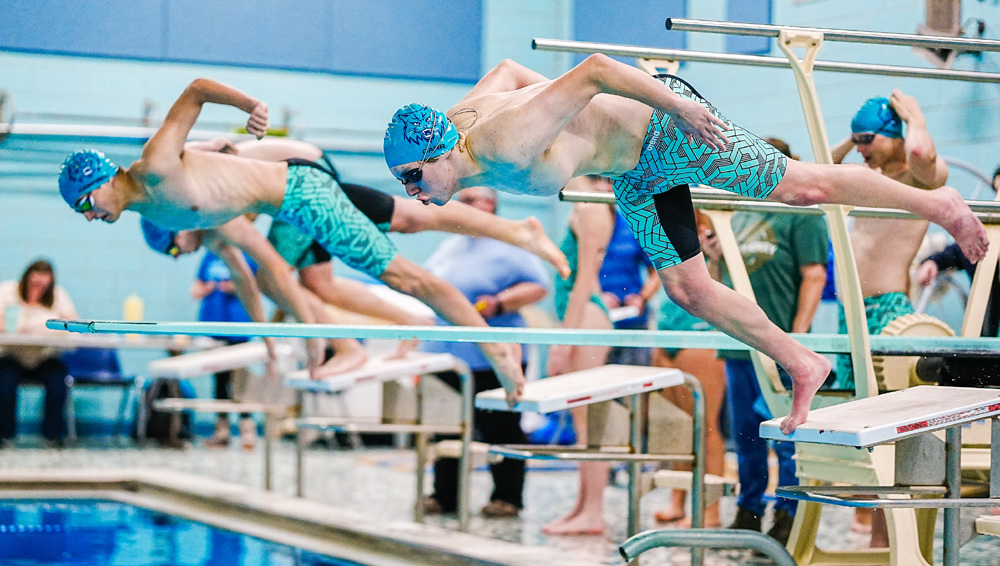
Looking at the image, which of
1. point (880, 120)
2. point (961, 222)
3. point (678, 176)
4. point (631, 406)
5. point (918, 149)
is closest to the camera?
point (678, 176)

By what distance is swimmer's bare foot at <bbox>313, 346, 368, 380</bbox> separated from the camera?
5348 mm

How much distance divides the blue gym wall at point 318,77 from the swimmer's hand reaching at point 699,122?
1791mm

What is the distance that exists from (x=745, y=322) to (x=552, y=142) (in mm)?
746

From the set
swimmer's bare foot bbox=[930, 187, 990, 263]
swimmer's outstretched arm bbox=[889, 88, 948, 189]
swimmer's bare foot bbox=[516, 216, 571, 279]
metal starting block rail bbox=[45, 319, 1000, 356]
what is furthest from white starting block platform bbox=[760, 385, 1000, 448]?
swimmer's bare foot bbox=[516, 216, 571, 279]

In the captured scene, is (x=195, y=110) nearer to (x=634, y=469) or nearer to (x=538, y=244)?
(x=538, y=244)

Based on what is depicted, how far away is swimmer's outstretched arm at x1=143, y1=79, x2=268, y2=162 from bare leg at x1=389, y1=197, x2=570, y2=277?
0.89 m

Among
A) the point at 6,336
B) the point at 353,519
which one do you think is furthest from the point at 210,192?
the point at 6,336

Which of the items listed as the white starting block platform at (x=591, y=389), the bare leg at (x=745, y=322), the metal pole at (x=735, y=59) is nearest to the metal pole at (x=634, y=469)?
the white starting block platform at (x=591, y=389)

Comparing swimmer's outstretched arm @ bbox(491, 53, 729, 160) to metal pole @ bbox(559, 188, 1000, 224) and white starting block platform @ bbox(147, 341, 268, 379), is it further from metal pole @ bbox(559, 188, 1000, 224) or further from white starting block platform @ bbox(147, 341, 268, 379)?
white starting block platform @ bbox(147, 341, 268, 379)

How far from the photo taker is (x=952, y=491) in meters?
2.93

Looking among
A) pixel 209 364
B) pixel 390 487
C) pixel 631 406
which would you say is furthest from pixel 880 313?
pixel 209 364

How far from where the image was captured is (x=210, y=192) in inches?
169

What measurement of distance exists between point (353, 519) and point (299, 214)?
156 centimetres

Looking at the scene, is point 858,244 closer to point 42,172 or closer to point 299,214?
point 299,214
